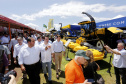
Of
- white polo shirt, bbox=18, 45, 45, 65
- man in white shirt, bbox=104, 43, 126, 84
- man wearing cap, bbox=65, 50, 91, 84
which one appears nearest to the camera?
man wearing cap, bbox=65, 50, 91, 84

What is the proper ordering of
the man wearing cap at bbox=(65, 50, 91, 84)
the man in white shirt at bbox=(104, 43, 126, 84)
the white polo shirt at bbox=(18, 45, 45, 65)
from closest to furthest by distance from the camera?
the man wearing cap at bbox=(65, 50, 91, 84)
the white polo shirt at bbox=(18, 45, 45, 65)
the man in white shirt at bbox=(104, 43, 126, 84)

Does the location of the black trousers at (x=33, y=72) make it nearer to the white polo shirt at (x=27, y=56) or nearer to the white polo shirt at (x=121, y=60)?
the white polo shirt at (x=27, y=56)

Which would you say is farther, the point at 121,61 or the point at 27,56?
the point at 121,61

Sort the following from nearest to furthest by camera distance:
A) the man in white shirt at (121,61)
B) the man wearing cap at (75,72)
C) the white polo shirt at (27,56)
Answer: the man wearing cap at (75,72) < the white polo shirt at (27,56) < the man in white shirt at (121,61)

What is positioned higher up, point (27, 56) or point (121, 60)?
point (27, 56)

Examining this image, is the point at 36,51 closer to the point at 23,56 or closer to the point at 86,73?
the point at 23,56

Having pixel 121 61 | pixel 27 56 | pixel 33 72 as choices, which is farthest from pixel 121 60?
pixel 27 56

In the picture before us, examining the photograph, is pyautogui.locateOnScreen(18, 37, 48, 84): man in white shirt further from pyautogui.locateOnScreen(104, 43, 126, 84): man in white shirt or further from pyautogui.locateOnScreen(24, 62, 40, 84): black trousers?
pyautogui.locateOnScreen(104, 43, 126, 84): man in white shirt

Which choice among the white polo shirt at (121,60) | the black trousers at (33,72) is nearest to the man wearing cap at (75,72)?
the black trousers at (33,72)

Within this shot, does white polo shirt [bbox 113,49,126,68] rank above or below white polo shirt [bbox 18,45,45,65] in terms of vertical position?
below

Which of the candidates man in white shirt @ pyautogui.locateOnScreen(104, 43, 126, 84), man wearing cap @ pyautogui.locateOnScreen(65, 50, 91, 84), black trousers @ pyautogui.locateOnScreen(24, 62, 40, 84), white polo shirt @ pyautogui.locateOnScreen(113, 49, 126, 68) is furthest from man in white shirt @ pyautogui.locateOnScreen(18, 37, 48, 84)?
white polo shirt @ pyautogui.locateOnScreen(113, 49, 126, 68)

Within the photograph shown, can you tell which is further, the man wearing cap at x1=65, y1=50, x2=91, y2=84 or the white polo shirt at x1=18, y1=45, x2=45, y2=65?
the white polo shirt at x1=18, y1=45, x2=45, y2=65

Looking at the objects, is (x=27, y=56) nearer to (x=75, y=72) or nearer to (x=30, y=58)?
(x=30, y=58)

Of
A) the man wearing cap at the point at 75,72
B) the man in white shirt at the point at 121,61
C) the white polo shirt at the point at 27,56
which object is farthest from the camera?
the man in white shirt at the point at 121,61
